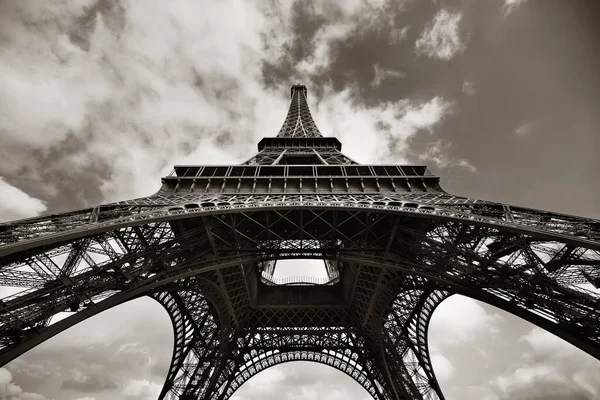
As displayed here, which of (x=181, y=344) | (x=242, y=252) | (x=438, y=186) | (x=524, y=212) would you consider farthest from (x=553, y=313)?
(x=181, y=344)

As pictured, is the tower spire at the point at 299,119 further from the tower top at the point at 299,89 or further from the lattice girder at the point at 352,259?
the lattice girder at the point at 352,259

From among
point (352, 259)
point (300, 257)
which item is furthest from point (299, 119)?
point (352, 259)

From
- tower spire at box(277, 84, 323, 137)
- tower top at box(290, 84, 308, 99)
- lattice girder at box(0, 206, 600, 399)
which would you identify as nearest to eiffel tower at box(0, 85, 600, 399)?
lattice girder at box(0, 206, 600, 399)

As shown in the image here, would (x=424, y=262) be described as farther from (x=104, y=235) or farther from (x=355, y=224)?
(x=104, y=235)

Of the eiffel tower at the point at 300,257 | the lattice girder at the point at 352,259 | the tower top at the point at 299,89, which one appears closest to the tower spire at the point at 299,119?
the tower top at the point at 299,89

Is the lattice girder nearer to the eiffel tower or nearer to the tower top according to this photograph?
the eiffel tower

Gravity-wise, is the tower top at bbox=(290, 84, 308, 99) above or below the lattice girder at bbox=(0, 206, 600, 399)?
above
